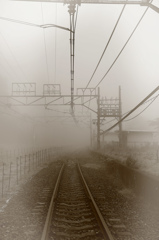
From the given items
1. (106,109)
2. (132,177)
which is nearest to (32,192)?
(132,177)

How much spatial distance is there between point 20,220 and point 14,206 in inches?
79.8

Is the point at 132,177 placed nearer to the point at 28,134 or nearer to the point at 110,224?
the point at 110,224

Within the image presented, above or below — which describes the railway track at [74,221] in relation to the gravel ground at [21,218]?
above

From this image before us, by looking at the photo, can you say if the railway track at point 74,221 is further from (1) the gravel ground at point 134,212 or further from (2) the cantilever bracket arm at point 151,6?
(2) the cantilever bracket arm at point 151,6

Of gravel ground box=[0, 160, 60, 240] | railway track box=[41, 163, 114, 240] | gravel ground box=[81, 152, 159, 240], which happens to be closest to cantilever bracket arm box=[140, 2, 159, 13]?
gravel ground box=[81, 152, 159, 240]

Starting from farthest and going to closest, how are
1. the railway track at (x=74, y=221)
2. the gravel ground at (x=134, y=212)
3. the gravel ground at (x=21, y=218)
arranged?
1. the gravel ground at (x=134, y=212)
2. the gravel ground at (x=21, y=218)
3. the railway track at (x=74, y=221)

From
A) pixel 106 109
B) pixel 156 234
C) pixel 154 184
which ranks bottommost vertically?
pixel 156 234

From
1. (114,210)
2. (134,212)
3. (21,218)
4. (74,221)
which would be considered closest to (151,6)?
(134,212)

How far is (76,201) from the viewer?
11.4 m

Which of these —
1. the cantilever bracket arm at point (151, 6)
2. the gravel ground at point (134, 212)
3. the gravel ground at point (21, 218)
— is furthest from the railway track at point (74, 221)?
the cantilever bracket arm at point (151, 6)

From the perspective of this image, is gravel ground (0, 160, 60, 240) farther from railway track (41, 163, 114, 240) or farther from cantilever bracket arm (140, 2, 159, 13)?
cantilever bracket arm (140, 2, 159, 13)

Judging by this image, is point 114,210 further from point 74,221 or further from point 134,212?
point 74,221

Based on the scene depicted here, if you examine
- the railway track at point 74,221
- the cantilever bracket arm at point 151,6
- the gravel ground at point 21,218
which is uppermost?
the cantilever bracket arm at point 151,6

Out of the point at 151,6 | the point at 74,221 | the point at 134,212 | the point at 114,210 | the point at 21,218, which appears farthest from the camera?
the point at 114,210
